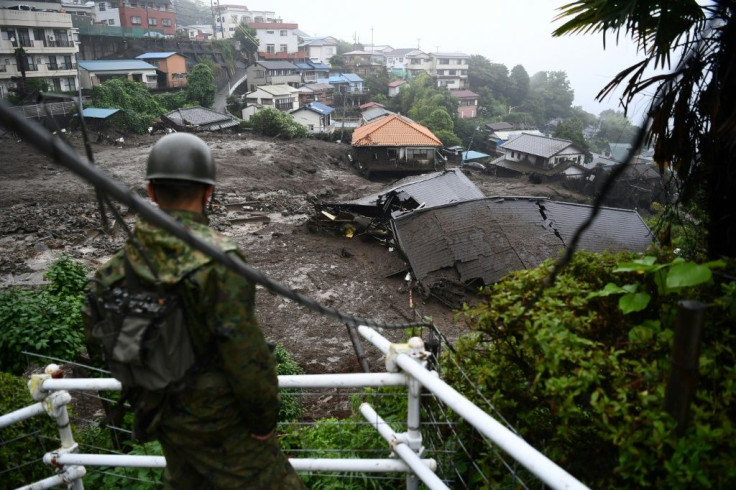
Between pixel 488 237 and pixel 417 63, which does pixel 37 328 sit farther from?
pixel 417 63

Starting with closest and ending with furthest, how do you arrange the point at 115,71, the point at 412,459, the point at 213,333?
the point at 213,333, the point at 412,459, the point at 115,71

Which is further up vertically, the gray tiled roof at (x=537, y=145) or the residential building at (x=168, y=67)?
the residential building at (x=168, y=67)

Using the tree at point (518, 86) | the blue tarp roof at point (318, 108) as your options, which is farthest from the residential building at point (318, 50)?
the tree at point (518, 86)

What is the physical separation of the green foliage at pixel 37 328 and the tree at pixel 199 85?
3516 cm

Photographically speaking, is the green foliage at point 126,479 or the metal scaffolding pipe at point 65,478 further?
the green foliage at point 126,479

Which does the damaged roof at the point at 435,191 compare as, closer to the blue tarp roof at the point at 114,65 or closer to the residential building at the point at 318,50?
the blue tarp roof at the point at 114,65

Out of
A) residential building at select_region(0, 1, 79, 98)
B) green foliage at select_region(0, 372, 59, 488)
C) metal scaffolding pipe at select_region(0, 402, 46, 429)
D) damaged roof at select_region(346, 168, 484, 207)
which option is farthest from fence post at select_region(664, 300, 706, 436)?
residential building at select_region(0, 1, 79, 98)

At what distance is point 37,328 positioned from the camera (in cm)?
664

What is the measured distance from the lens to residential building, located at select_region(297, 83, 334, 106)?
45719mm

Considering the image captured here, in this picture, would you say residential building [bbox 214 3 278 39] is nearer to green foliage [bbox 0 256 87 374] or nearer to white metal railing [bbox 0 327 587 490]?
green foliage [bbox 0 256 87 374]

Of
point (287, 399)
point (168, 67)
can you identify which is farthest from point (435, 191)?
point (168, 67)

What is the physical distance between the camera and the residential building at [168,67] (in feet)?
131

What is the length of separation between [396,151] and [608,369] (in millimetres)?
30701

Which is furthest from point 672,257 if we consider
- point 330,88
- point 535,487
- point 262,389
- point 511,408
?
point 330,88
